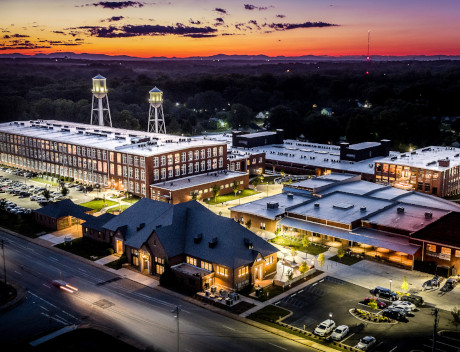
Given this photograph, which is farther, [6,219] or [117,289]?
[6,219]

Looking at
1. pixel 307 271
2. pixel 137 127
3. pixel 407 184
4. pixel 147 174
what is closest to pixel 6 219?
pixel 147 174

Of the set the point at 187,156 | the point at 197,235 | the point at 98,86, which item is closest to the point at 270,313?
the point at 197,235

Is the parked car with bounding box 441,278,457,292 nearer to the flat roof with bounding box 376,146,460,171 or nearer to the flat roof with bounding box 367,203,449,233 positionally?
the flat roof with bounding box 367,203,449,233

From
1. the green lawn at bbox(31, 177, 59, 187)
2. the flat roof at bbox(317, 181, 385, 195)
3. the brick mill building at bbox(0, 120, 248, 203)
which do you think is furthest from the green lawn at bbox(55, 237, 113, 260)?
the flat roof at bbox(317, 181, 385, 195)

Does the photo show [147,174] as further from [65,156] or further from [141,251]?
[141,251]

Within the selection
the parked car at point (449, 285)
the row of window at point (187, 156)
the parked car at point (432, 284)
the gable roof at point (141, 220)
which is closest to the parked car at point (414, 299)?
the parked car at point (432, 284)

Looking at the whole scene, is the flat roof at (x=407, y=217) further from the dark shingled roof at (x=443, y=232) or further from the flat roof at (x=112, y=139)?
the flat roof at (x=112, y=139)
